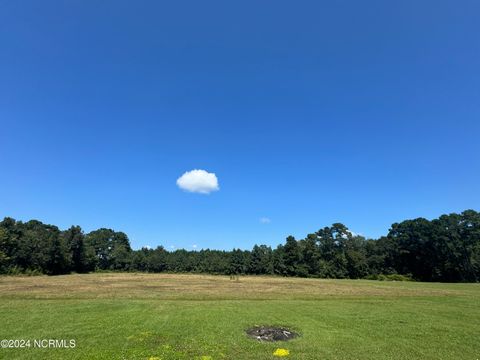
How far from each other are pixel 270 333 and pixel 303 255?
99449 mm

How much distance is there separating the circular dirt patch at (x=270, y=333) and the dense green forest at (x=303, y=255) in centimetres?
7819

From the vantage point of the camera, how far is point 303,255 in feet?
370

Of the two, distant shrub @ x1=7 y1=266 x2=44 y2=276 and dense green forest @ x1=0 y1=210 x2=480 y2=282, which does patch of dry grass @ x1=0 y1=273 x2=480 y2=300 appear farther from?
dense green forest @ x1=0 y1=210 x2=480 y2=282

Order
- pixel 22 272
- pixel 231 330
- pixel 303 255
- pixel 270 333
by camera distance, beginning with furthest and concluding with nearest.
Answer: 1. pixel 303 255
2. pixel 22 272
3. pixel 231 330
4. pixel 270 333

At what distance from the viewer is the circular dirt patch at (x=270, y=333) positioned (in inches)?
651

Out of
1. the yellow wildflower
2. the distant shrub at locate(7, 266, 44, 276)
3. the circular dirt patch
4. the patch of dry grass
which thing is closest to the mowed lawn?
the yellow wildflower

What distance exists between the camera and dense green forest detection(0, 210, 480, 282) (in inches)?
3484

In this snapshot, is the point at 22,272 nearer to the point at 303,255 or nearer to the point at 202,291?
the point at 202,291

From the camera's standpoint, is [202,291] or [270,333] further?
[202,291]

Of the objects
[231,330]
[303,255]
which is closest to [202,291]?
[231,330]

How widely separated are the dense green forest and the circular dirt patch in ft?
257

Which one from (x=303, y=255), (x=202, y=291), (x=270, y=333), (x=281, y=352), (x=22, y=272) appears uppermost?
(x=303, y=255)

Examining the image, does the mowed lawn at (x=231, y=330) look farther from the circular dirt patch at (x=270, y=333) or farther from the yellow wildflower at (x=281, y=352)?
the circular dirt patch at (x=270, y=333)

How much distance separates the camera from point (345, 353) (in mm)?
14070
